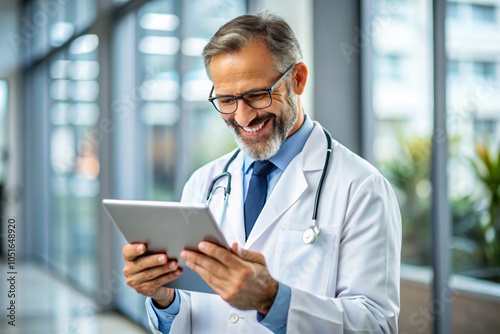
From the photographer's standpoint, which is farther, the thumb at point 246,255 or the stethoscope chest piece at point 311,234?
the stethoscope chest piece at point 311,234

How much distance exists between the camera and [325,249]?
50.4 inches

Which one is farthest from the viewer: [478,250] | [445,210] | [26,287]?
[26,287]

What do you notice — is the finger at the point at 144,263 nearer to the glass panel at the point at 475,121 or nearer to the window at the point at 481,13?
the glass panel at the point at 475,121

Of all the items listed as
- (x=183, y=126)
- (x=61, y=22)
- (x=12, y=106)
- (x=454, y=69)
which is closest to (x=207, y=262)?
(x=454, y=69)

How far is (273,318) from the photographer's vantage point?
1137 millimetres

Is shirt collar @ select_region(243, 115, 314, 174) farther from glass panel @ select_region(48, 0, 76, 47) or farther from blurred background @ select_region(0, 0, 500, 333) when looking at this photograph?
glass panel @ select_region(48, 0, 76, 47)

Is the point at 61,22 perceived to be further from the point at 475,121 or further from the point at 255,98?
the point at 255,98

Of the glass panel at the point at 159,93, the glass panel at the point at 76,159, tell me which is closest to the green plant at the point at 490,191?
the glass panel at the point at 159,93

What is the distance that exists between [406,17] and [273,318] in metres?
1.87

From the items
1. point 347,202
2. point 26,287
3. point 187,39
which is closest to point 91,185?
point 26,287

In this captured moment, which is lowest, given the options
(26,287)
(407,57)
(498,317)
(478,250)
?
(26,287)

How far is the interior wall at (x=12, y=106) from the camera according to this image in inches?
270

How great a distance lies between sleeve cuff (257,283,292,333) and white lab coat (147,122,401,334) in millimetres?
12

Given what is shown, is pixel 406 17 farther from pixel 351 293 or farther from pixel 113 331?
pixel 113 331
